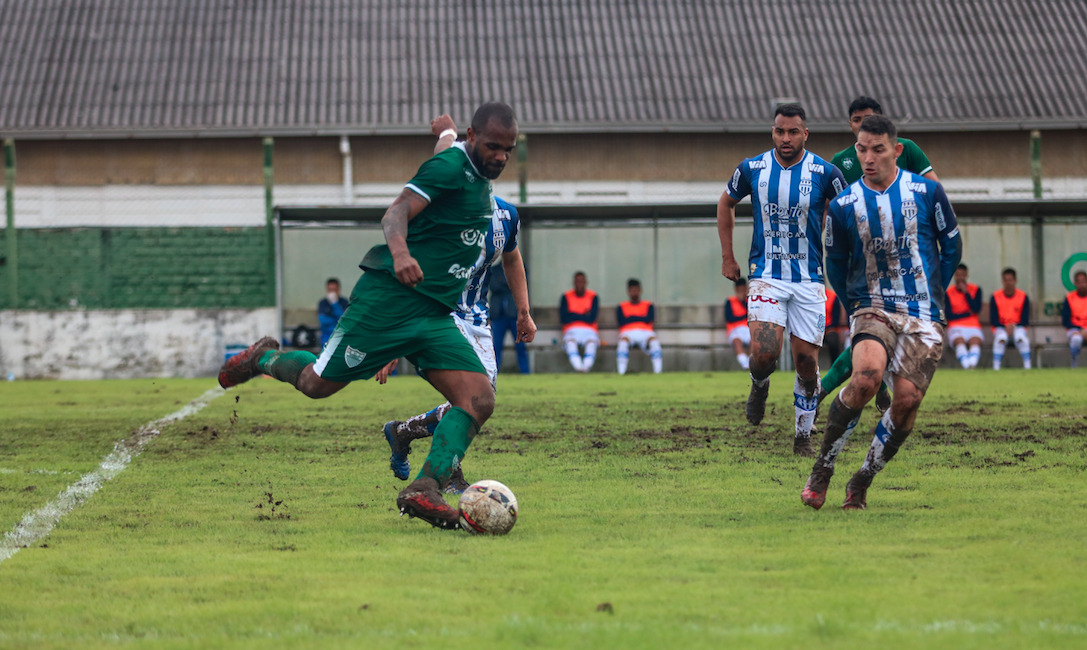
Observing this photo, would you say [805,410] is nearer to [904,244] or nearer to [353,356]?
[904,244]

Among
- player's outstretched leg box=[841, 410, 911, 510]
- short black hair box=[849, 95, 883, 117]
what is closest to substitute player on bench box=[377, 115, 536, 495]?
player's outstretched leg box=[841, 410, 911, 510]

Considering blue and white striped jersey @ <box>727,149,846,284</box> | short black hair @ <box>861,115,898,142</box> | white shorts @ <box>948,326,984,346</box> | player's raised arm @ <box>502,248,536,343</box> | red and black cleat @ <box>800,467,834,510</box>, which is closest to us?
red and black cleat @ <box>800,467,834,510</box>

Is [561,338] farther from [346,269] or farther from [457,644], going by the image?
[457,644]

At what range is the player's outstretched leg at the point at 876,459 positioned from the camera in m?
5.79

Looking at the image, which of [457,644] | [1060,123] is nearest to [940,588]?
[457,644]

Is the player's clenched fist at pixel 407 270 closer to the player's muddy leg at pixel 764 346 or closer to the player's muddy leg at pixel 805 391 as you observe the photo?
the player's muddy leg at pixel 764 346

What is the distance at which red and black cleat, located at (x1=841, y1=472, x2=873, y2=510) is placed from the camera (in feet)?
19.2

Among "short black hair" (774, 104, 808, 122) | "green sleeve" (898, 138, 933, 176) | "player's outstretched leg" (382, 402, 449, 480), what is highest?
"short black hair" (774, 104, 808, 122)

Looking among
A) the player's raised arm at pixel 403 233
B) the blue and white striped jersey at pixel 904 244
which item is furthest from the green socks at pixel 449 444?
the blue and white striped jersey at pixel 904 244

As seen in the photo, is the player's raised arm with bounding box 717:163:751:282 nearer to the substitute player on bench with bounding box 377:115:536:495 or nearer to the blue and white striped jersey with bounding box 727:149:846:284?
the blue and white striped jersey with bounding box 727:149:846:284

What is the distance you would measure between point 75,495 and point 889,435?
4.54m

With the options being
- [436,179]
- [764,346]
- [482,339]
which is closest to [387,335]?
[436,179]

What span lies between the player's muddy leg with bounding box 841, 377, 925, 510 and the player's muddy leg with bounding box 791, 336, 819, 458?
218 cm

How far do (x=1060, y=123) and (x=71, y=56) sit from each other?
1964 cm
